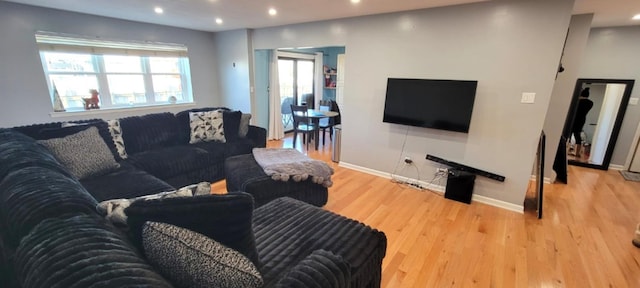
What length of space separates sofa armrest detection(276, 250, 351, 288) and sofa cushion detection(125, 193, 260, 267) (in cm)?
27

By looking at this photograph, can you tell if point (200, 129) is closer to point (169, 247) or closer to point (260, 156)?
point (260, 156)

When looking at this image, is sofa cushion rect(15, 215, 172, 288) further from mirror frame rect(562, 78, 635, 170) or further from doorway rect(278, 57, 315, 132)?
doorway rect(278, 57, 315, 132)

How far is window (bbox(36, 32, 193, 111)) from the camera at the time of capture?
150 inches

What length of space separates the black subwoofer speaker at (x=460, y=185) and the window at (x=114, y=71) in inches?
192

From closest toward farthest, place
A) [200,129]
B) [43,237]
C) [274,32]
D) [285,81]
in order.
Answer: [43,237] < [200,129] < [274,32] < [285,81]

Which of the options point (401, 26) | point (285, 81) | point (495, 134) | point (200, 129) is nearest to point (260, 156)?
point (200, 129)

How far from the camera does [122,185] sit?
7.52 feet

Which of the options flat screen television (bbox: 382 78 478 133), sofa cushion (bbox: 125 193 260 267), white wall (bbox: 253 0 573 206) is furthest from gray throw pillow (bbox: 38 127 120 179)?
flat screen television (bbox: 382 78 478 133)

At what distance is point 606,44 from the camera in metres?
3.99

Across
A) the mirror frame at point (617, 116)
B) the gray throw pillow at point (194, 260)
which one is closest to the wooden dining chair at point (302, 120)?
the mirror frame at point (617, 116)

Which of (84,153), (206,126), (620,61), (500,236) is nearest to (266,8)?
(206,126)

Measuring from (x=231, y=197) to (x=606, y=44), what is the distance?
223 inches

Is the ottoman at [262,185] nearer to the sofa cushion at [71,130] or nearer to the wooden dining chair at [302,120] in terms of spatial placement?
the sofa cushion at [71,130]

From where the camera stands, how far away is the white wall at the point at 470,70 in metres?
2.66
